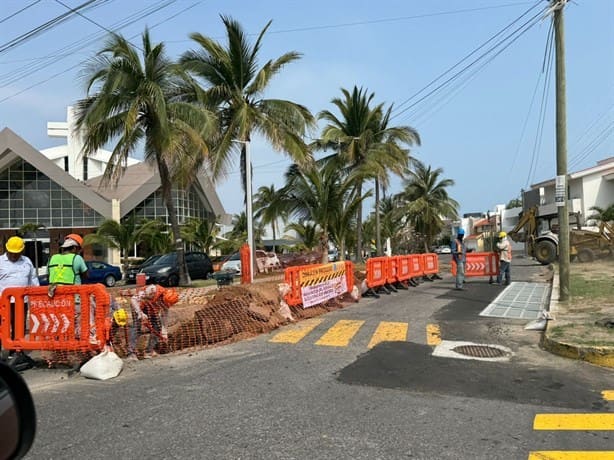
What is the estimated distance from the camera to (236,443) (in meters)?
4.38

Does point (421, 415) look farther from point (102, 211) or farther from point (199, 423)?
point (102, 211)

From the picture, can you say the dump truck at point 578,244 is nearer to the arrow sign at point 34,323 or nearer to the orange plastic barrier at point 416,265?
the orange plastic barrier at point 416,265

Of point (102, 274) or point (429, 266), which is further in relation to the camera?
point (102, 274)

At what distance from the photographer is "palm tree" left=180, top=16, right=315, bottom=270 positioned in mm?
20266

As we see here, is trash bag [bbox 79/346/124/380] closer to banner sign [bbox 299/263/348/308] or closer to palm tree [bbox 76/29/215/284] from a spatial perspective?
banner sign [bbox 299/263/348/308]

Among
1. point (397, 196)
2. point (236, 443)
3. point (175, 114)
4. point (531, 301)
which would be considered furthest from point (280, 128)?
point (397, 196)

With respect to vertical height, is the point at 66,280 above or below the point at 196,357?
above

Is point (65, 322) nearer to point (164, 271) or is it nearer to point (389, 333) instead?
point (389, 333)

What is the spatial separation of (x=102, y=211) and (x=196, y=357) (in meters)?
35.0

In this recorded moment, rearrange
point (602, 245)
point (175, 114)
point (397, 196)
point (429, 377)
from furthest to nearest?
1. point (397, 196)
2. point (602, 245)
3. point (175, 114)
4. point (429, 377)

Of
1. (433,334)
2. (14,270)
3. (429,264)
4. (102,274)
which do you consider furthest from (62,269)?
(102,274)

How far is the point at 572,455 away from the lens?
4094mm

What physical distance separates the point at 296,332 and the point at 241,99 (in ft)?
44.3

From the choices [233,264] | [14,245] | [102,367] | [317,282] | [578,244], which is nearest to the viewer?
[102,367]
